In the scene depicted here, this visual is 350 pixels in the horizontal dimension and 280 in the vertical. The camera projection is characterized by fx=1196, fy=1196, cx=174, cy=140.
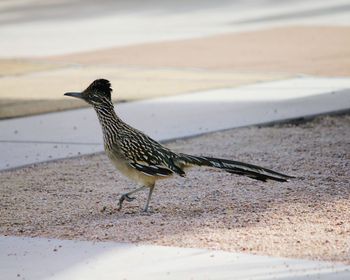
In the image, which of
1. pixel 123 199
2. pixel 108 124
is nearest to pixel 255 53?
pixel 108 124

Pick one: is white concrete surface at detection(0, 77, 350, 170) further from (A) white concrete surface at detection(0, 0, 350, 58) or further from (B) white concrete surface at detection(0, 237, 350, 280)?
(A) white concrete surface at detection(0, 0, 350, 58)

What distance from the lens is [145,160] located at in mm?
9383

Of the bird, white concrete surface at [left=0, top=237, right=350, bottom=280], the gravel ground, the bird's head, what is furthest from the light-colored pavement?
the bird's head

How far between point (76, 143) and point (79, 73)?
230 inches

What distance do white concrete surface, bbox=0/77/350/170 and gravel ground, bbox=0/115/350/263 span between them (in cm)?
70

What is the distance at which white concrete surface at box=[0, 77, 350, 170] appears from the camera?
13375 mm

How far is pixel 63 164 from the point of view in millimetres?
12266

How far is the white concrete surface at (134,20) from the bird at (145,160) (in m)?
13.0

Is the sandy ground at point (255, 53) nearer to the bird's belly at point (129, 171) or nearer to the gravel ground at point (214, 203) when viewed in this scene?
the gravel ground at point (214, 203)

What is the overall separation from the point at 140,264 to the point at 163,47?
15.1 m

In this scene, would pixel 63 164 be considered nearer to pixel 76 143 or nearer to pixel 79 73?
pixel 76 143

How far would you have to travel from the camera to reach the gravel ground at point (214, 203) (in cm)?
854

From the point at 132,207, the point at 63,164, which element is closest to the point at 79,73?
the point at 63,164

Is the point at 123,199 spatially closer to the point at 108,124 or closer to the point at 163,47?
the point at 108,124
